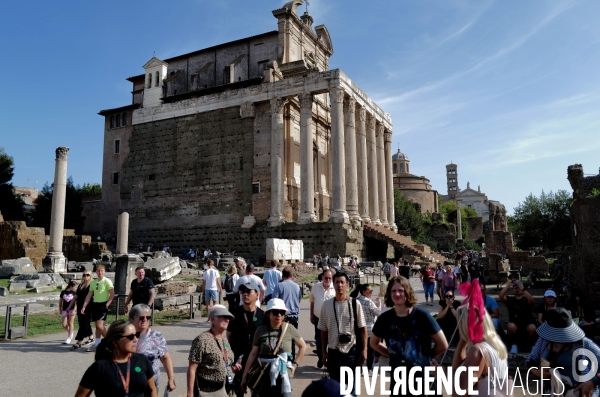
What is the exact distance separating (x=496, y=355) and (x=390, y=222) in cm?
3334

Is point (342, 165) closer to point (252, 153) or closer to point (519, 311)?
point (252, 153)

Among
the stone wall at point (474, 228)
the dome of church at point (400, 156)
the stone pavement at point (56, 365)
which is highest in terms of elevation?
the dome of church at point (400, 156)

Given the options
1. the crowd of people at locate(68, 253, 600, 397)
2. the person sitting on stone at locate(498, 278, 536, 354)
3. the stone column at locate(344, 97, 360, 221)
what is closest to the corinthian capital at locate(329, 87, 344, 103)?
the stone column at locate(344, 97, 360, 221)

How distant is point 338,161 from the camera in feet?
95.3

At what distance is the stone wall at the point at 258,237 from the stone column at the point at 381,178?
420cm

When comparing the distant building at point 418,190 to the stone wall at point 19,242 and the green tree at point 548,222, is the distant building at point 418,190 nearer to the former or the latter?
the green tree at point 548,222

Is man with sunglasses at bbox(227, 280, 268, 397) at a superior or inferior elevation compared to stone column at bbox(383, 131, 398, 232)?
inferior

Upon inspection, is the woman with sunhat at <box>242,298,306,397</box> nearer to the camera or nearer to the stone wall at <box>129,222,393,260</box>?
the camera

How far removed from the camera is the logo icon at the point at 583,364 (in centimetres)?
379

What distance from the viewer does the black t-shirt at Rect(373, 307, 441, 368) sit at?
3850 mm

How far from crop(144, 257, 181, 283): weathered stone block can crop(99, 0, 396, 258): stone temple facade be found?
1181 cm

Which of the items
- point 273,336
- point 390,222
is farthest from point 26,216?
point 273,336

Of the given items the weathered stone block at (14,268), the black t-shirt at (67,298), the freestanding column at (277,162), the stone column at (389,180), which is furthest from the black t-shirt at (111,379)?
the stone column at (389,180)

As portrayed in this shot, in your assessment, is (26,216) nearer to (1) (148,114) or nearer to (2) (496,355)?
(1) (148,114)
